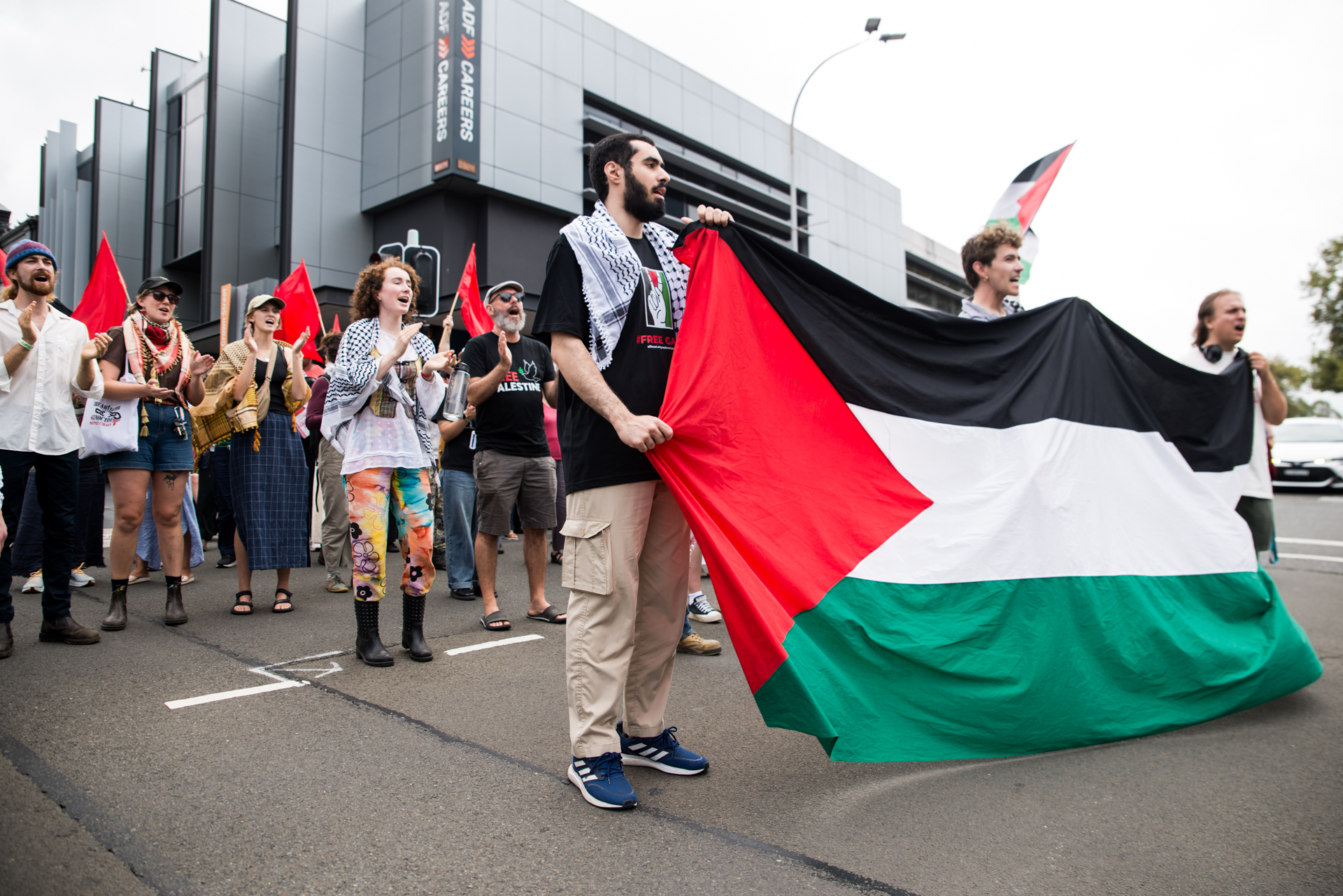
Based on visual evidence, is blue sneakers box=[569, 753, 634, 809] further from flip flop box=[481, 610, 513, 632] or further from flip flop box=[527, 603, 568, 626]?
flip flop box=[527, 603, 568, 626]

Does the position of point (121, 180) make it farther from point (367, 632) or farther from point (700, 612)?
point (700, 612)

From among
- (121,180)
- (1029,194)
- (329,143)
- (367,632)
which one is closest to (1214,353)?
(1029,194)

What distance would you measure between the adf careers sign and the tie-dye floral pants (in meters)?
20.2

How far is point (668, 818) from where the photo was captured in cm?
234

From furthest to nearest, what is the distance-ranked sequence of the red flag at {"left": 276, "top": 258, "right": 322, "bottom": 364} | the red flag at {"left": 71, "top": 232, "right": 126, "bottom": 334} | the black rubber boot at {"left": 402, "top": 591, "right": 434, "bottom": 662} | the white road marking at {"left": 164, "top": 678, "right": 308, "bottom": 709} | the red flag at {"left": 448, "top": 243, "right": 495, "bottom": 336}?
the red flag at {"left": 448, "top": 243, "right": 495, "bottom": 336}, the red flag at {"left": 276, "top": 258, "right": 322, "bottom": 364}, the red flag at {"left": 71, "top": 232, "right": 126, "bottom": 334}, the black rubber boot at {"left": 402, "top": 591, "right": 434, "bottom": 662}, the white road marking at {"left": 164, "top": 678, "right": 308, "bottom": 709}

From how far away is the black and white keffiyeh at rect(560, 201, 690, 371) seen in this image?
2.62 meters

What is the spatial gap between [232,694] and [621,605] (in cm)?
199

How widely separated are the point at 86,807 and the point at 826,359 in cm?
276

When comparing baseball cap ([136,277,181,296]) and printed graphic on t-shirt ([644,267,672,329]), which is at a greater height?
baseball cap ([136,277,181,296])

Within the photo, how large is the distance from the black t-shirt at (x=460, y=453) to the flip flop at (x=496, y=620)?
4.65 feet

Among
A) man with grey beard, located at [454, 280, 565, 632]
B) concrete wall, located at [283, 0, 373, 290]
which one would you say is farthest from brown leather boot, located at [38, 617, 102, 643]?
concrete wall, located at [283, 0, 373, 290]

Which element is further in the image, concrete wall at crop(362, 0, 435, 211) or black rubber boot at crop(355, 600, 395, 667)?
concrete wall at crop(362, 0, 435, 211)

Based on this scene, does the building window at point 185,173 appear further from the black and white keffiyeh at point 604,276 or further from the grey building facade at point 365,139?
the black and white keffiyeh at point 604,276

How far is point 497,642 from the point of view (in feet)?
14.8
